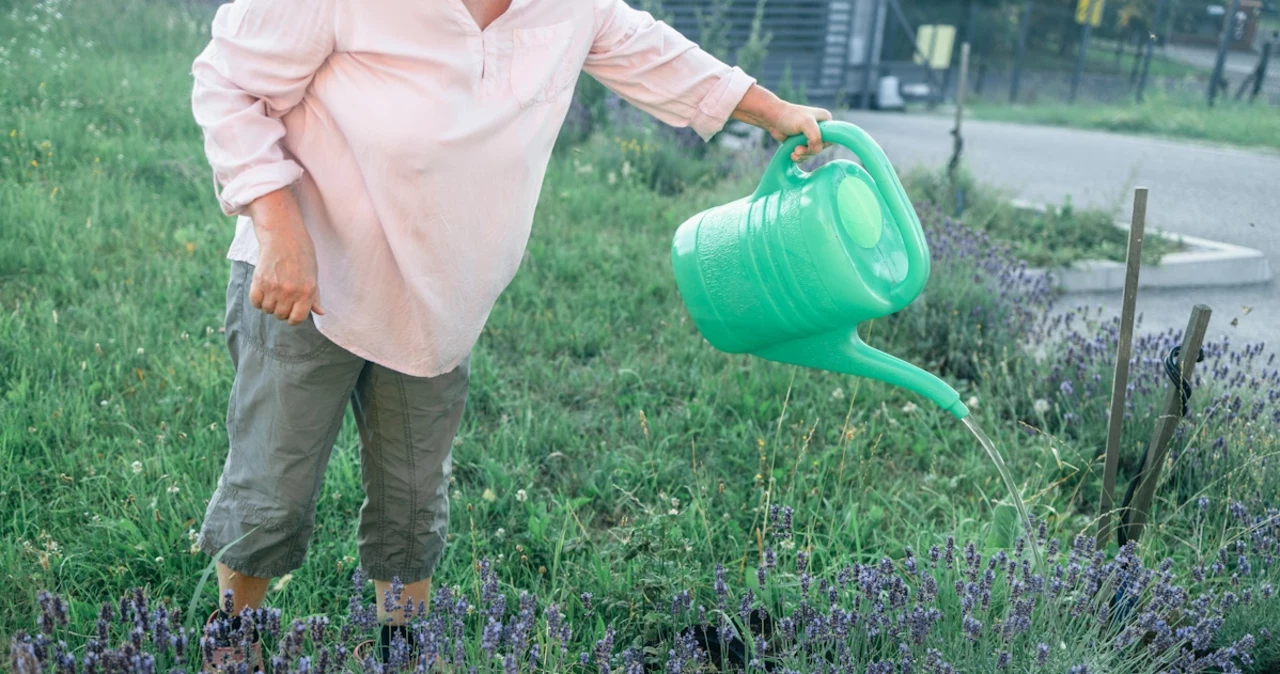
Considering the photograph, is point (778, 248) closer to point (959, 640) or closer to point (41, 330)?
point (959, 640)

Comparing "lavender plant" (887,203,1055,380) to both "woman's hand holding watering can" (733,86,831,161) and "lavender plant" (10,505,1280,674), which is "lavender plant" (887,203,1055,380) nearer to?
"lavender plant" (10,505,1280,674)

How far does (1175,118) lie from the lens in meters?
12.1

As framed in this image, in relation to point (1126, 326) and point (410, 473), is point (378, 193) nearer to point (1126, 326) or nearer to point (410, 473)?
point (410, 473)

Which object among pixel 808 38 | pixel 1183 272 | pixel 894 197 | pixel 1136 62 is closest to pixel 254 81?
pixel 894 197

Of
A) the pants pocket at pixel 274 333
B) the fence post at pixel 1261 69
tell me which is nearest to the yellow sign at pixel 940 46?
the fence post at pixel 1261 69

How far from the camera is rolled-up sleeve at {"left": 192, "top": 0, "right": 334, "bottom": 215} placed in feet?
4.49

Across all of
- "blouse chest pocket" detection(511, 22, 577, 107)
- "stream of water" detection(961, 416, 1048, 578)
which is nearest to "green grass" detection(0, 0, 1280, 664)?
"stream of water" detection(961, 416, 1048, 578)

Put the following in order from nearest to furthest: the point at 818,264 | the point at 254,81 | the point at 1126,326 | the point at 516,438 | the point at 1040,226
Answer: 1. the point at 254,81
2. the point at 818,264
3. the point at 1126,326
4. the point at 516,438
5. the point at 1040,226

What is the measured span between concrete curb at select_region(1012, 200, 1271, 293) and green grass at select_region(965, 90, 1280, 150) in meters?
6.01

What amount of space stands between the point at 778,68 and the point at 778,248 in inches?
487

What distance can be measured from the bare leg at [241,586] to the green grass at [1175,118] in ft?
35.5

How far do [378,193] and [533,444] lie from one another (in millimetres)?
1286

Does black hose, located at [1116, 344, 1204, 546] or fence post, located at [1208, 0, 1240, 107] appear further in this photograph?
fence post, located at [1208, 0, 1240, 107]

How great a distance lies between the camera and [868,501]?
244 cm
